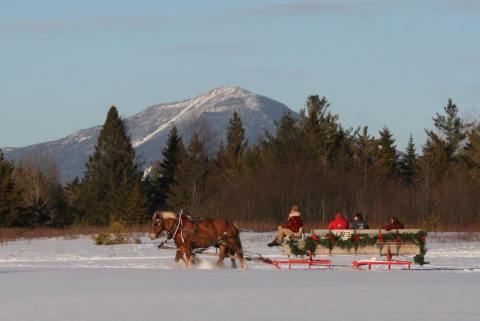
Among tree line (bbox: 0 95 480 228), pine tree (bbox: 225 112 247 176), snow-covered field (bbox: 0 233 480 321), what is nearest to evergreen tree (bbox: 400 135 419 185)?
tree line (bbox: 0 95 480 228)

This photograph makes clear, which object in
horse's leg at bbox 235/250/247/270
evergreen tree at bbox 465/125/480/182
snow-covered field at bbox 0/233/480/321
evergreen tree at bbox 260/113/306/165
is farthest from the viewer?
evergreen tree at bbox 465/125/480/182

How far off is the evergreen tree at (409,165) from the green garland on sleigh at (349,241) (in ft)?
182

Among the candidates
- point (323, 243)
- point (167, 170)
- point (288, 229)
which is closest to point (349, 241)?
point (323, 243)

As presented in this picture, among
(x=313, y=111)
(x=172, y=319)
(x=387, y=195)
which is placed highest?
(x=313, y=111)

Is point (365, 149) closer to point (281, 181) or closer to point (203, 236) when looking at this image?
point (281, 181)

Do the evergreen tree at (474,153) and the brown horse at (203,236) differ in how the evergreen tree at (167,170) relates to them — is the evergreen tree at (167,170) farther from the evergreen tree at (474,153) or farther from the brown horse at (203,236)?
the brown horse at (203,236)

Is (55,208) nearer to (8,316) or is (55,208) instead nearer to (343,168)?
(343,168)

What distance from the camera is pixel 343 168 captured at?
7350 cm

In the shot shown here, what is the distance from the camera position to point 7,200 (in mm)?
66500

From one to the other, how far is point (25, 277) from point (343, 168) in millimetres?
53556

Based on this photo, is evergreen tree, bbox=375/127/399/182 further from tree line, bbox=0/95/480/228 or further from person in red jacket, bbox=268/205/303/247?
person in red jacket, bbox=268/205/303/247

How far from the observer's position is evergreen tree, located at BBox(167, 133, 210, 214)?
74.4m

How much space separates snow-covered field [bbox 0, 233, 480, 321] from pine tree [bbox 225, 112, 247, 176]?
179 ft

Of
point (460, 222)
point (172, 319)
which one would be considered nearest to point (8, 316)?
point (172, 319)
